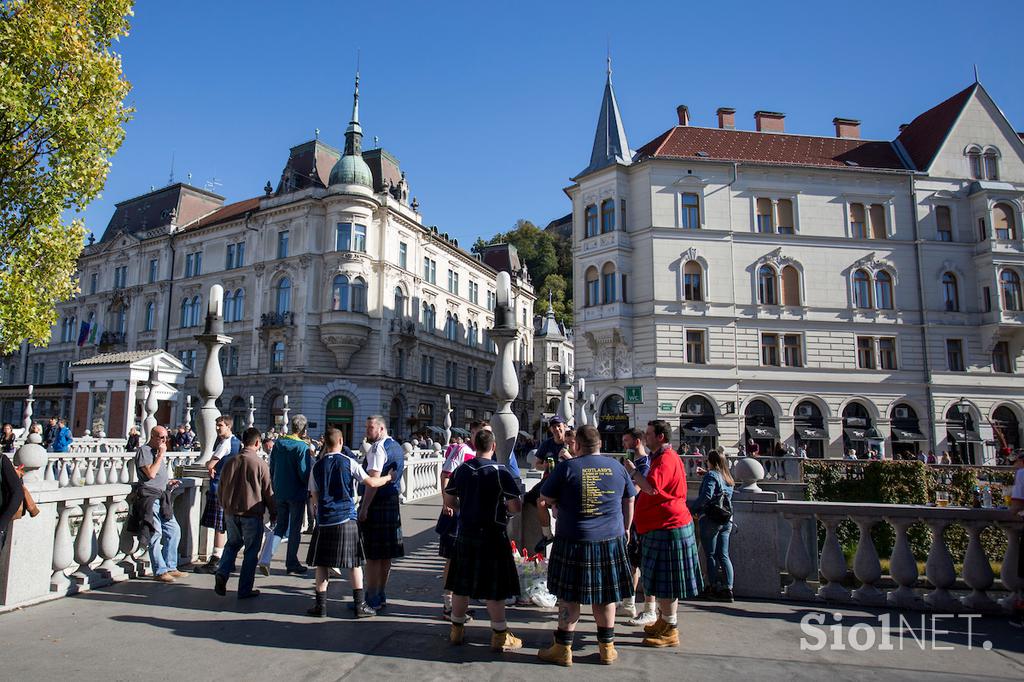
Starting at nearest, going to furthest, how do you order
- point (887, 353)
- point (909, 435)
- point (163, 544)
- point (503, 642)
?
point (503, 642), point (163, 544), point (909, 435), point (887, 353)

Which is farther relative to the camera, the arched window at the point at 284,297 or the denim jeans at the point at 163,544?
the arched window at the point at 284,297

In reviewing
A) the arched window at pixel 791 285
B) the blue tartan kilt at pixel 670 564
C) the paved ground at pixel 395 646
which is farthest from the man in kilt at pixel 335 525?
the arched window at pixel 791 285

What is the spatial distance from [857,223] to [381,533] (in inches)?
1374

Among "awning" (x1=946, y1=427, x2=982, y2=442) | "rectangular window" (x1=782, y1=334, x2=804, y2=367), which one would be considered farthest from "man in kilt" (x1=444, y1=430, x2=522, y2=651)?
"awning" (x1=946, y1=427, x2=982, y2=442)

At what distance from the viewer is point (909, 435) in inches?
1236

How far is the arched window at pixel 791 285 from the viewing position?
108 ft

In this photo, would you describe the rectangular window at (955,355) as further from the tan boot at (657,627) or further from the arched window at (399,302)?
the tan boot at (657,627)

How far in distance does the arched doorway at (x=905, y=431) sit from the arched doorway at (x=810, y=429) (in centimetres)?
372

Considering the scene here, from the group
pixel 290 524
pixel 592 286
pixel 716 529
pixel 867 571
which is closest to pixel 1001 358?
pixel 592 286

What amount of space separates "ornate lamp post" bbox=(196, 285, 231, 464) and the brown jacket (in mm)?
2939

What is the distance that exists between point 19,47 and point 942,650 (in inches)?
813

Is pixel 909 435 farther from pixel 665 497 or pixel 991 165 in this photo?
pixel 665 497

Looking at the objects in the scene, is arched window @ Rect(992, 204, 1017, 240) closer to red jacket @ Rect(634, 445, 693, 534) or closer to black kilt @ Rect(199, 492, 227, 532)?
red jacket @ Rect(634, 445, 693, 534)

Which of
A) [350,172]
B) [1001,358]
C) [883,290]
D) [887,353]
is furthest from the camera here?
[350,172]
